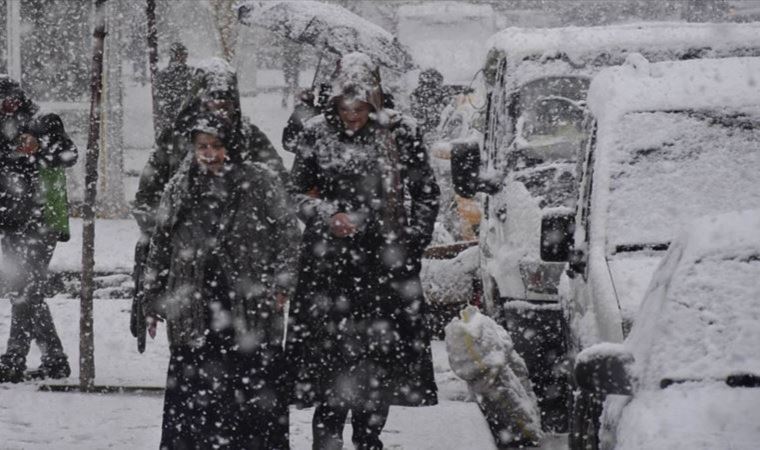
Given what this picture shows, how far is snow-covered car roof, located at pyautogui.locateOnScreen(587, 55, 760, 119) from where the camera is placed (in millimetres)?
5344

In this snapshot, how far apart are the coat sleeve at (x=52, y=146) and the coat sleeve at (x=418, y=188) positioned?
247 cm

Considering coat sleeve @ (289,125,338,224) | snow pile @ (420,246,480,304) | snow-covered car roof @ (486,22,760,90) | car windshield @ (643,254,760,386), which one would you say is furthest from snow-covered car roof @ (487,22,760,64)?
car windshield @ (643,254,760,386)

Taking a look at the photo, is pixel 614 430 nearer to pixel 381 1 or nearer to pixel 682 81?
pixel 682 81

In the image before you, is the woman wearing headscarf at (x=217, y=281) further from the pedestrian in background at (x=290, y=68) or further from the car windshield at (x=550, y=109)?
the pedestrian in background at (x=290, y=68)

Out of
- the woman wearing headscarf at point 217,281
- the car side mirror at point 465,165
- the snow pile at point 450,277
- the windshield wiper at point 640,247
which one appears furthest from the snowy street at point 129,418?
the windshield wiper at point 640,247

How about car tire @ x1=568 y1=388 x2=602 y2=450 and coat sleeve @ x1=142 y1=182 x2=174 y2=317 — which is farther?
coat sleeve @ x1=142 y1=182 x2=174 y2=317

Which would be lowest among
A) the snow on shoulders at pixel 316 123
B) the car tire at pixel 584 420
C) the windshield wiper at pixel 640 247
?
the car tire at pixel 584 420

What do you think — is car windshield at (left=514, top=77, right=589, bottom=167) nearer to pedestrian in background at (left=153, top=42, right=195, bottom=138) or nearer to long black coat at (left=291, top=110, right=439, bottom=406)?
long black coat at (left=291, top=110, right=439, bottom=406)

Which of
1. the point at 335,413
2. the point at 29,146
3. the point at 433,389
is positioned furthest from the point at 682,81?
the point at 29,146

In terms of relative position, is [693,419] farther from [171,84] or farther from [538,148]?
[171,84]

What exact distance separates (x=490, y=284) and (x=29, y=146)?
9.24 ft

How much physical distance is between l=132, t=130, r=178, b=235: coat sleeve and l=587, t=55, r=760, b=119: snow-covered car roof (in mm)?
1854

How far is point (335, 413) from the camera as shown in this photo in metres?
5.66

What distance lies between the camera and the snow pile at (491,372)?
624cm
